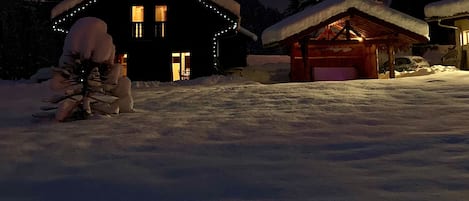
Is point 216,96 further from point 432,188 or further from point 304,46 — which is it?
point 432,188

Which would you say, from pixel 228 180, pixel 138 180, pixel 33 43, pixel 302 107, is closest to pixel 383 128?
pixel 302 107

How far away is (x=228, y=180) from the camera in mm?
4555

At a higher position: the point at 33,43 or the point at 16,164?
the point at 33,43

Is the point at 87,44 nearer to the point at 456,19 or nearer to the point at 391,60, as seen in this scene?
the point at 391,60

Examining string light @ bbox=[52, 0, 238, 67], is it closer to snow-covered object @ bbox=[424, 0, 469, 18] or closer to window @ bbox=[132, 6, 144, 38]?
window @ bbox=[132, 6, 144, 38]

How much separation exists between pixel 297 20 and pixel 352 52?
4.06 metres

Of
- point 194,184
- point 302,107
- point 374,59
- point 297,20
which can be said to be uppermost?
point 297,20

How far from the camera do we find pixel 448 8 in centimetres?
1786

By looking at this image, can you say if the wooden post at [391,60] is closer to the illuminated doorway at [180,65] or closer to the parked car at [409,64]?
the parked car at [409,64]

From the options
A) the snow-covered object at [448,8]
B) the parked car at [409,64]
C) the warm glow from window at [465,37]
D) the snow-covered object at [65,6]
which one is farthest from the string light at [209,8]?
the warm glow from window at [465,37]

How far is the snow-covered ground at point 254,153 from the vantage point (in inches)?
166

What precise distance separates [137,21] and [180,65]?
373cm

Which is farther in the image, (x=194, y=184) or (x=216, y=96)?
(x=216, y=96)

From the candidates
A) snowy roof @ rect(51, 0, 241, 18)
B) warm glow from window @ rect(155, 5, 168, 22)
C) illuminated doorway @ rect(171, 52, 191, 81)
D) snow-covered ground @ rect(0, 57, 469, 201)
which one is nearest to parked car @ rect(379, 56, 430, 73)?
snowy roof @ rect(51, 0, 241, 18)
